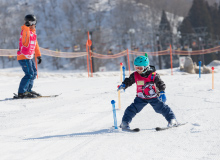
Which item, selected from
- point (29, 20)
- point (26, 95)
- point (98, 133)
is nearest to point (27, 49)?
point (29, 20)

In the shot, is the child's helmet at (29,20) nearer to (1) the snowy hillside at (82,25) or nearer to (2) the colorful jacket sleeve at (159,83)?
(2) the colorful jacket sleeve at (159,83)

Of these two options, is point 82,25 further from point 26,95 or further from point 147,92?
point 147,92

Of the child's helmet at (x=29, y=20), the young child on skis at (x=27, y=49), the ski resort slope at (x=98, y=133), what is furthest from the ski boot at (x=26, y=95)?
the child's helmet at (x=29, y=20)

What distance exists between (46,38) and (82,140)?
62126 millimetres

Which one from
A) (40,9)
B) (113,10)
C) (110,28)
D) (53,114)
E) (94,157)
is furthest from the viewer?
(40,9)

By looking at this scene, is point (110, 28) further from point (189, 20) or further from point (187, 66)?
point (187, 66)

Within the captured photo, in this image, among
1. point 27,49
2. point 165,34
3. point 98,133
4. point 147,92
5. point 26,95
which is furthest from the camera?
point 165,34

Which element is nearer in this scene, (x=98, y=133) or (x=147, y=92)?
(x=98, y=133)

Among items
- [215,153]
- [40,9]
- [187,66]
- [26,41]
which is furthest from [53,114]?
[40,9]

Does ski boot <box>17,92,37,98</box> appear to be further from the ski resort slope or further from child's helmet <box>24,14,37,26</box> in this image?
child's helmet <box>24,14,37,26</box>

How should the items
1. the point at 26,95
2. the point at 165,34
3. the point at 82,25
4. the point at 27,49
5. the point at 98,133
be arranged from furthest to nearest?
the point at 82,25 < the point at 165,34 < the point at 26,95 < the point at 27,49 < the point at 98,133

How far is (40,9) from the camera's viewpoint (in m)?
73.1

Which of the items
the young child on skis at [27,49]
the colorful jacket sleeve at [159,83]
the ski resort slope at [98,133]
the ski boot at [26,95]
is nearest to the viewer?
the ski resort slope at [98,133]

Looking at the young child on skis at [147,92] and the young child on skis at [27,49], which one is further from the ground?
the young child on skis at [27,49]
